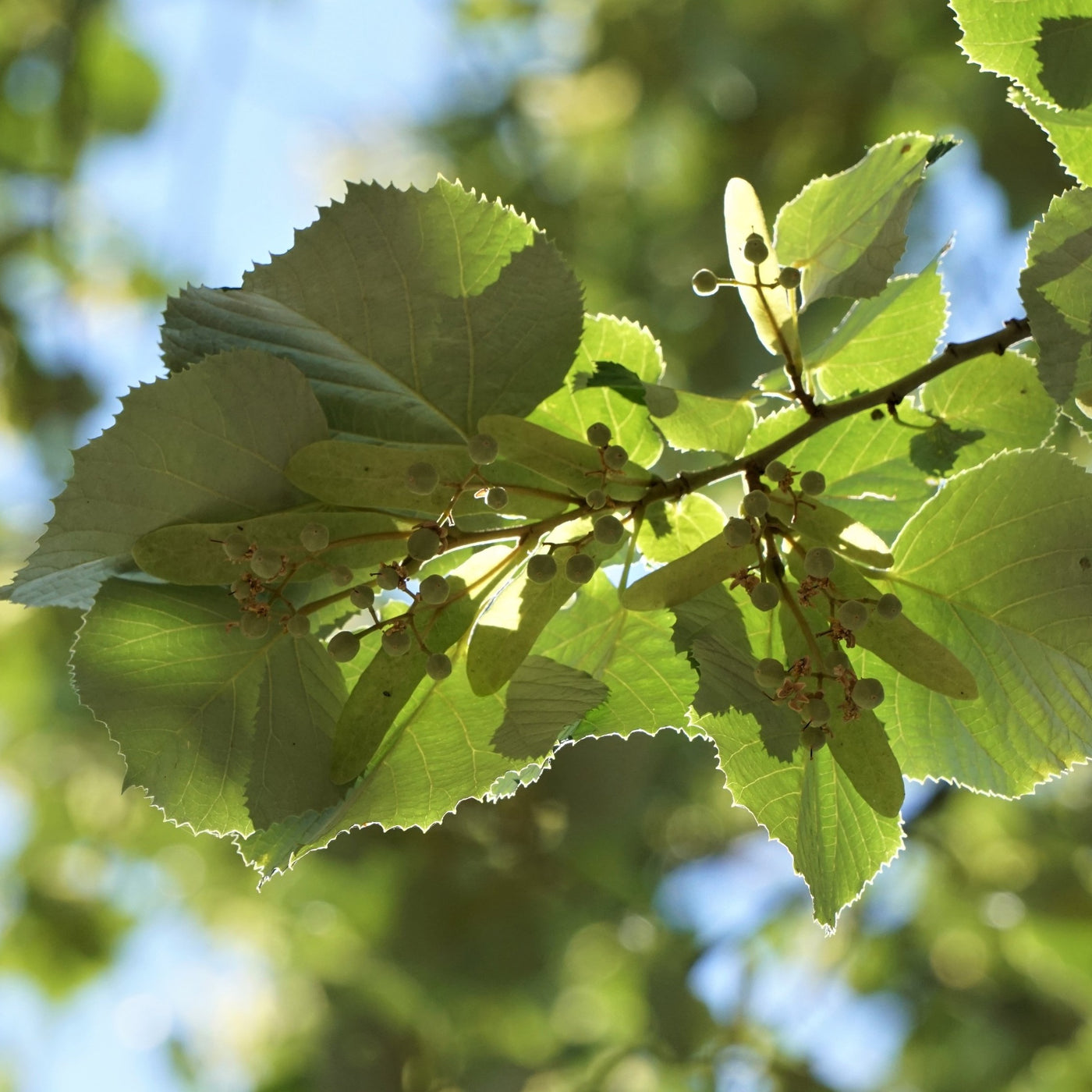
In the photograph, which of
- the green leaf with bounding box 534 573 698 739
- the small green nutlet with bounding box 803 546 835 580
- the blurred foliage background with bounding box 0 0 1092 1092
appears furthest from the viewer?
the blurred foliage background with bounding box 0 0 1092 1092

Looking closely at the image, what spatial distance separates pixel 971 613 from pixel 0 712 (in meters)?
3.48

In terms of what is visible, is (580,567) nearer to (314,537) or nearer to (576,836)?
(314,537)

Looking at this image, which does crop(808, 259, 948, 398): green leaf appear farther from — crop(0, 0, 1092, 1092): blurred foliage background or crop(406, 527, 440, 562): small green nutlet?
crop(0, 0, 1092, 1092): blurred foliage background

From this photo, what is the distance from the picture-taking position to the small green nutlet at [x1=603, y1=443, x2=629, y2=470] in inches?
27.4

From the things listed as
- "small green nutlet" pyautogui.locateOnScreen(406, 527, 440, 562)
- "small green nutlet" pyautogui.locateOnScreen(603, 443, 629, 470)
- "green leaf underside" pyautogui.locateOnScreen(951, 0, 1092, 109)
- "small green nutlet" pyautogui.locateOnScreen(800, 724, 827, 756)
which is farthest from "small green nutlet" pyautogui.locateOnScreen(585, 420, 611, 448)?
"green leaf underside" pyautogui.locateOnScreen(951, 0, 1092, 109)

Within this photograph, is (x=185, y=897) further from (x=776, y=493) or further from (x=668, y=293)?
(x=776, y=493)

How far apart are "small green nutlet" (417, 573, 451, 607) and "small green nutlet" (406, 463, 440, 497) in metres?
0.06

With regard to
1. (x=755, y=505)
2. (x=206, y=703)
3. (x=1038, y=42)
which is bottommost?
(x=206, y=703)

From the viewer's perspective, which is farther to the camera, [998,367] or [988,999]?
[988,999]

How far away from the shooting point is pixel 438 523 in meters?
0.70

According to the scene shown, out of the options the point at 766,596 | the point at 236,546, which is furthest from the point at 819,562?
the point at 236,546

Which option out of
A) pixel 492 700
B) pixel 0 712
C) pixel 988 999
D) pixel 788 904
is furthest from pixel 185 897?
pixel 492 700

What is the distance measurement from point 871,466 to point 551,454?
304 mm

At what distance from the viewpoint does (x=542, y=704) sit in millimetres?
703
